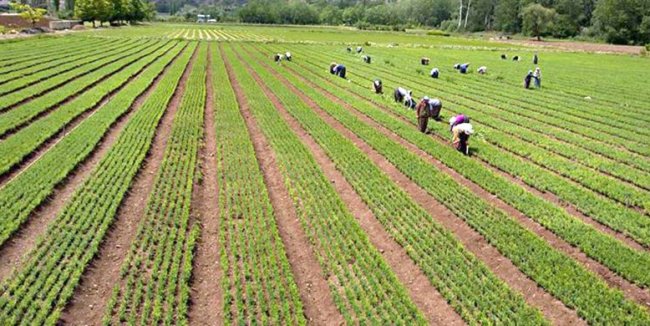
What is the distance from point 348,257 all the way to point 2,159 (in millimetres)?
13379

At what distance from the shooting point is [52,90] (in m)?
29.3

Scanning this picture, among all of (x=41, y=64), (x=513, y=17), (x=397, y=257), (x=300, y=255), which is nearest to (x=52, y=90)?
(x=41, y=64)

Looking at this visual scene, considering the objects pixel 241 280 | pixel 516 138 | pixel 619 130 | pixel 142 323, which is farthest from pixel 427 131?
pixel 142 323

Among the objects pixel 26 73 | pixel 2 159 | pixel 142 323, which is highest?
pixel 26 73

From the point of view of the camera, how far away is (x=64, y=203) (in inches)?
518

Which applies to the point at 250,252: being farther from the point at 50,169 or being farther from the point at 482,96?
the point at 482,96

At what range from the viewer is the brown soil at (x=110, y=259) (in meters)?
8.75

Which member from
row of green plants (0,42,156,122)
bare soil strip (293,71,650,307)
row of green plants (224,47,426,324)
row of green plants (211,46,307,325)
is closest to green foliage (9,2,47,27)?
row of green plants (0,42,156,122)

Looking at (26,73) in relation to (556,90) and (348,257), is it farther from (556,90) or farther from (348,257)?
Answer: (556,90)

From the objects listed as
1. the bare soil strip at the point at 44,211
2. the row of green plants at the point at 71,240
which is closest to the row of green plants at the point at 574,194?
the row of green plants at the point at 71,240

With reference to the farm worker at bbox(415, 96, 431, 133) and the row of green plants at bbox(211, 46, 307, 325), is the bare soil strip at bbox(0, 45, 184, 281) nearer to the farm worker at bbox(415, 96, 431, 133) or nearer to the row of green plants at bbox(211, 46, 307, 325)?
the row of green plants at bbox(211, 46, 307, 325)

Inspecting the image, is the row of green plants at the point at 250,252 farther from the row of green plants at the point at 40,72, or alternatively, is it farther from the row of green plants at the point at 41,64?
the row of green plants at the point at 41,64

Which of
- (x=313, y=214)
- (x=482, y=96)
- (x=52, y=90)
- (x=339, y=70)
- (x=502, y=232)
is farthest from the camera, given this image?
(x=339, y=70)

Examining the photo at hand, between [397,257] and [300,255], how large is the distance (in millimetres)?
2396
